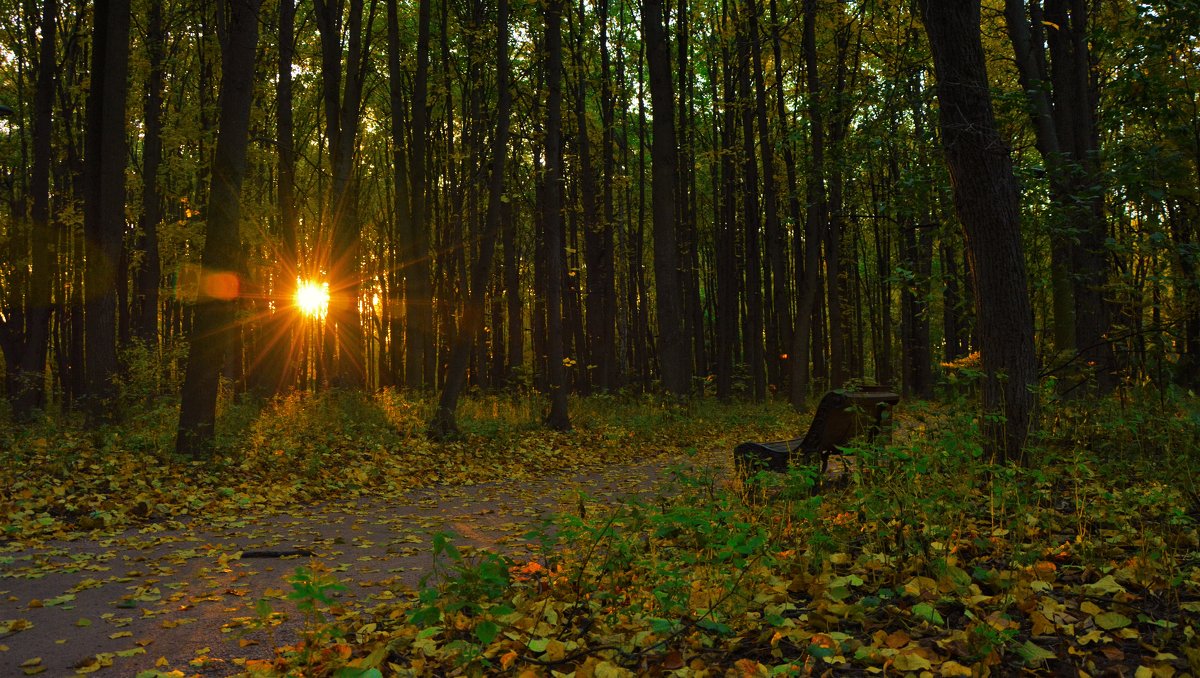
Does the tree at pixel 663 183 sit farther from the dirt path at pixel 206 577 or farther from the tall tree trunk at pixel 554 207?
the dirt path at pixel 206 577

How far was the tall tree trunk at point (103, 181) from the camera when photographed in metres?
11.1

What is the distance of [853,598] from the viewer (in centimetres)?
399

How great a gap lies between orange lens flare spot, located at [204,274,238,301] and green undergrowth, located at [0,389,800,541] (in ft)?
6.76

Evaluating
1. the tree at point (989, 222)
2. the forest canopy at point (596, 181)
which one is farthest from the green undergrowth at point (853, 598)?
the forest canopy at point (596, 181)

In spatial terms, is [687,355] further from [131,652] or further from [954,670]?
[954,670]

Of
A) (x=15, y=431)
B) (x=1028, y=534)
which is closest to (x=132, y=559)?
(x=1028, y=534)

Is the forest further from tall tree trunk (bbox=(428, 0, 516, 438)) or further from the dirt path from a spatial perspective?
the dirt path

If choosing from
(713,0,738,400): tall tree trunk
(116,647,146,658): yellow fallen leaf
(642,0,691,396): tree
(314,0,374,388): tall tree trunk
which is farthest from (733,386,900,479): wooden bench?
(713,0,738,400): tall tree trunk

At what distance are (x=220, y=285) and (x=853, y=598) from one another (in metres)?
9.24

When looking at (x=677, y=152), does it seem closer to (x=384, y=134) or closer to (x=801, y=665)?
(x=384, y=134)

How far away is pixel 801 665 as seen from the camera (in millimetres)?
3189

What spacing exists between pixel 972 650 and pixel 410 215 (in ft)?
58.0

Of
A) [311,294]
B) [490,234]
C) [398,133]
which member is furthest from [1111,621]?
[311,294]

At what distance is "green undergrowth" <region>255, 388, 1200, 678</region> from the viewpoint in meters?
3.21
